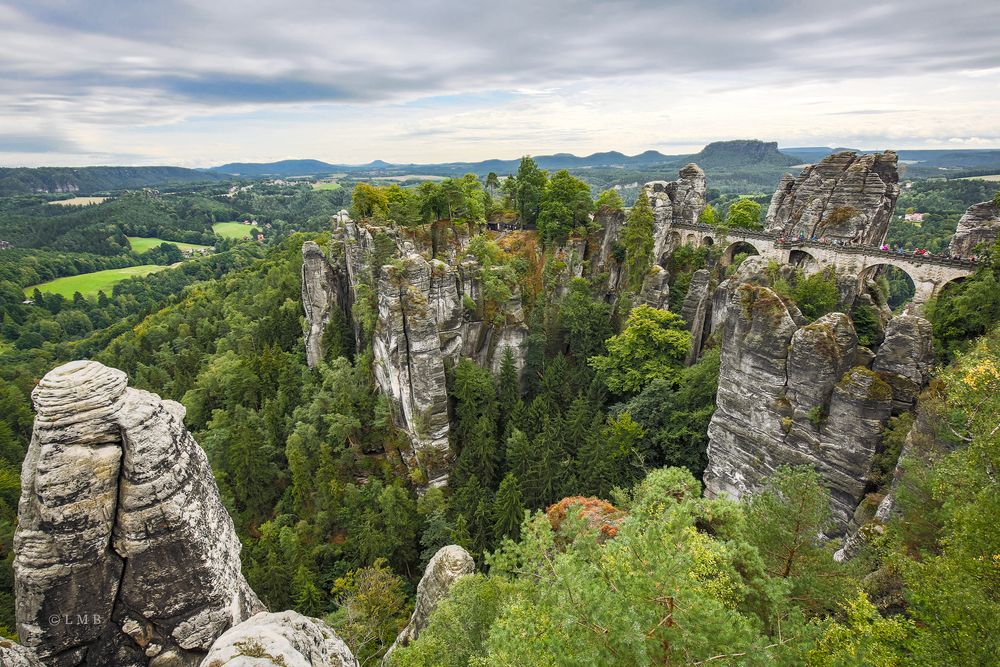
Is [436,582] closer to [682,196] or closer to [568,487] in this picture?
[568,487]

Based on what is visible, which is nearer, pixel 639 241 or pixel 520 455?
pixel 520 455

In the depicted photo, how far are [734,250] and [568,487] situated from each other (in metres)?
30.1

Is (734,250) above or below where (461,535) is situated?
above

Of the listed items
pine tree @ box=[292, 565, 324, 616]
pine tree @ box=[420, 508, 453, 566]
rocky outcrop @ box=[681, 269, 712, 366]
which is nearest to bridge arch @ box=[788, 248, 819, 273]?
rocky outcrop @ box=[681, 269, 712, 366]

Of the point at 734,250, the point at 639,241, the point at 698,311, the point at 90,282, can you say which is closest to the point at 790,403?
the point at 698,311

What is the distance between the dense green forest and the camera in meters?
9.36

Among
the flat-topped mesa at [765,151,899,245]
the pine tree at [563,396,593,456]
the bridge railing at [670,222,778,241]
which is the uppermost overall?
the flat-topped mesa at [765,151,899,245]

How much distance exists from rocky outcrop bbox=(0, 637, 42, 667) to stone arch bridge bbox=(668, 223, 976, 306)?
1451 inches

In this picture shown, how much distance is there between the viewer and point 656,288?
4084 centimetres

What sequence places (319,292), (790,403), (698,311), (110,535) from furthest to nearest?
(319,292)
(698,311)
(790,403)
(110,535)

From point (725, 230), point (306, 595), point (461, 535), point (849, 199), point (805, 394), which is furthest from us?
point (725, 230)

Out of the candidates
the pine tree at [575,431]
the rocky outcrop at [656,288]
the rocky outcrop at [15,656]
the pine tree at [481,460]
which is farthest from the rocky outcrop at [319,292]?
the rocky outcrop at [15,656]

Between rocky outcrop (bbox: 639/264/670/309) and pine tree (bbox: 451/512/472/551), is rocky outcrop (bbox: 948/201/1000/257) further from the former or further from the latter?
pine tree (bbox: 451/512/472/551)

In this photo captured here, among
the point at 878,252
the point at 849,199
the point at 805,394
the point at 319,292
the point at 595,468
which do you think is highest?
the point at 849,199
